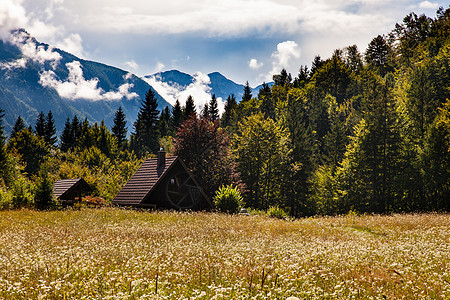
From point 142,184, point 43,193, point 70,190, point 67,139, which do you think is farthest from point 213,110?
point 43,193

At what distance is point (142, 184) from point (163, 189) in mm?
1685

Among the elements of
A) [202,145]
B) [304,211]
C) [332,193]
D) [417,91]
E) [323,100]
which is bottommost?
[304,211]

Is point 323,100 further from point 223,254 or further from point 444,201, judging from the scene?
point 223,254

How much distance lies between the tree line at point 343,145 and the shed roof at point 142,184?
6589 millimetres

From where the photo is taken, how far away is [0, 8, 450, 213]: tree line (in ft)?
114

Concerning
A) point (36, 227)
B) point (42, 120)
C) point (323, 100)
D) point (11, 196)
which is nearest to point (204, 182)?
point (11, 196)

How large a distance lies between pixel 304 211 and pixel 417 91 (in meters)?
23.5

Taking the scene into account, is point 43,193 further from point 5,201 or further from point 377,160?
point 377,160

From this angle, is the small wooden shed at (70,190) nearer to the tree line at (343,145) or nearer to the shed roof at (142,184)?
the tree line at (343,145)

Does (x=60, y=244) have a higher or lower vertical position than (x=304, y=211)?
higher

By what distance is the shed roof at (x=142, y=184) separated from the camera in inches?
973

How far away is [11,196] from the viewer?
20156 millimetres

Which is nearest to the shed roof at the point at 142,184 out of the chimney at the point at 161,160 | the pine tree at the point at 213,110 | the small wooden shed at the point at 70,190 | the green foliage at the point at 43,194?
the chimney at the point at 161,160

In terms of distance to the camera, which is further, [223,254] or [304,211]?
[304,211]
